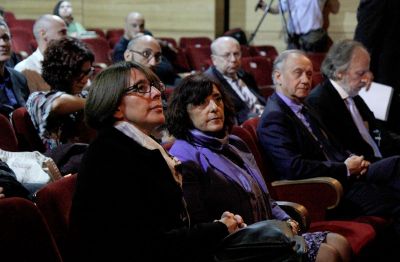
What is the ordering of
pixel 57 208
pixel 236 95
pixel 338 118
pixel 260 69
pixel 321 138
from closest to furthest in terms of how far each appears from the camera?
pixel 57 208 → pixel 321 138 → pixel 338 118 → pixel 236 95 → pixel 260 69

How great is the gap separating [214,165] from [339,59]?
4.72ft

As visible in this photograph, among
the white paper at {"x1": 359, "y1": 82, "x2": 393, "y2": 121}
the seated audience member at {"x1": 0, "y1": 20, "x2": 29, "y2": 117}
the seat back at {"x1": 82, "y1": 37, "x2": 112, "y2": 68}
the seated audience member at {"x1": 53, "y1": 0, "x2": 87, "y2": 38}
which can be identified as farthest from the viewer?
the seated audience member at {"x1": 53, "y1": 0, "x2": 87, "y2": 38}

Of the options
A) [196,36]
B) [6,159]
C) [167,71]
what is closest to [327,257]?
[6,159]

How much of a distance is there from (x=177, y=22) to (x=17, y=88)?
252 inches

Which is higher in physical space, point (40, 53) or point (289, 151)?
point (40, 53)

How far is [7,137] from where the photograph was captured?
273 centimetres

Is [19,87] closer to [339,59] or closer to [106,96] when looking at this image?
[339,59]

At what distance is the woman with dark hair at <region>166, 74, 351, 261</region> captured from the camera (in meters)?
2.17

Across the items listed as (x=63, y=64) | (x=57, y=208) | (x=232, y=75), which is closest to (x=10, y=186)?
(x=57, y=208)

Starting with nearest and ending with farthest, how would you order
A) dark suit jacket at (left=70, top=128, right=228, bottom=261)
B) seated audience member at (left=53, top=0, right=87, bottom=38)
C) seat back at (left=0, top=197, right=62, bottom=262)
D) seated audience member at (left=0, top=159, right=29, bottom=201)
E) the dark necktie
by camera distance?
seat back at (left=0, top=197, right=62, bottom=262), dark suit jacket at (left=70, top=128, right=228, bottom=261), seated audience member at (left=0, top=159, right=29, bottom=201), the dark necktie, seated audience member at (left=53, top=0, right=87, bottom=38)

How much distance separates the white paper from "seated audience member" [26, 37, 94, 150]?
1.75 m

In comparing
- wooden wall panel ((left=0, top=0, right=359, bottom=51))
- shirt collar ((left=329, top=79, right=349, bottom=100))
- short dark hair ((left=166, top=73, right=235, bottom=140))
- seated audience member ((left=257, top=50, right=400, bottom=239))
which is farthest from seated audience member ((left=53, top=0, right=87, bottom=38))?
short dark hair ((left=166, top=73, right=235, bottom=140))

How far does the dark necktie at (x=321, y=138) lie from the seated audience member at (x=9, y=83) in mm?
1486

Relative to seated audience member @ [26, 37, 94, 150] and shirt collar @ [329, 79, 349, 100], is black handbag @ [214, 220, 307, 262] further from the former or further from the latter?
shirt collar @ [329, 79, 349, 100]
